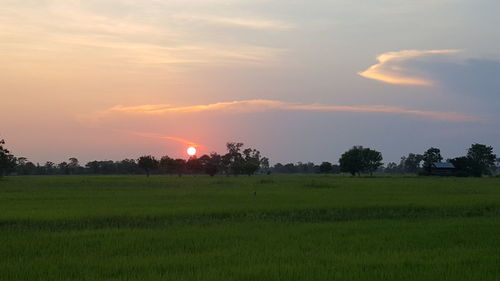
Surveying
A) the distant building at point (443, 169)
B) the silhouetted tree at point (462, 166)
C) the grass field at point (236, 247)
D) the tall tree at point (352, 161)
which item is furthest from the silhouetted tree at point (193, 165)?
the grass field at point (236, 247)

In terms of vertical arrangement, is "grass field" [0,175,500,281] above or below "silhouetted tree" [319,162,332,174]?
below

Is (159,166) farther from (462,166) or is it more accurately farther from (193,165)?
(462,166)

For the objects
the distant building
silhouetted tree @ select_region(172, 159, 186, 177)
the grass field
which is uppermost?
silhouetted tree @ select_region(172, 159, 186, 177)

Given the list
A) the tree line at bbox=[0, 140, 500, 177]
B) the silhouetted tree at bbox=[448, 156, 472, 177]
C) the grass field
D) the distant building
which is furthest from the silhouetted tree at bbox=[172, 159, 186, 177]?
the grass field

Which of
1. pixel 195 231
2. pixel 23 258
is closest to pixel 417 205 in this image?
pixel 195 231

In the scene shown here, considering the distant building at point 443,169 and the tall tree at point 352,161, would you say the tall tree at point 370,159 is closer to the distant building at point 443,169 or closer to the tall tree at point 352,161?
the tall tree at point 352,161

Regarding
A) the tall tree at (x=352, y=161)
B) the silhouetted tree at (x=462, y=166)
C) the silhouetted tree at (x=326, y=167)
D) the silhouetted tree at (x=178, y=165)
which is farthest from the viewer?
the silhouetted tree at (x=326, y=167)

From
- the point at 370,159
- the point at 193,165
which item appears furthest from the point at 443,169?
the point at 193,165

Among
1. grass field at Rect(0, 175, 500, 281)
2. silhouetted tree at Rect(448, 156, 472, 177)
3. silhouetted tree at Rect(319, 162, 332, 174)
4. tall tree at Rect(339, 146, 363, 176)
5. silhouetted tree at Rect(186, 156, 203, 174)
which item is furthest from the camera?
silhouetted tree at Rect(319, 162, 332, 174)

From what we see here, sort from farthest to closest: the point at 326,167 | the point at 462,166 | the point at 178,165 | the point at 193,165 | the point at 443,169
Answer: the point at 326,167
the point at 193,165
the point at 178,165
the point at 462,166
the point at 443,169

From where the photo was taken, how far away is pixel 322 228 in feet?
48.3

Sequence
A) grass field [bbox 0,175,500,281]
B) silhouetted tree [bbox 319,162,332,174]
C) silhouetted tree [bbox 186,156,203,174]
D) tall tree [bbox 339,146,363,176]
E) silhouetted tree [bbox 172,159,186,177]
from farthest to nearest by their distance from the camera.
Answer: silhouetted tree [bbox 319,162,332,174] < silhouetted tree [bbox 186,156,203,174] < silhouetted tree [bbox 172,159,186,177] < tall tree [bbox 339,146,363,176] < grass field [bbox 0,175,500,281]

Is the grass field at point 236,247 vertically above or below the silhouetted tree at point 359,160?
below

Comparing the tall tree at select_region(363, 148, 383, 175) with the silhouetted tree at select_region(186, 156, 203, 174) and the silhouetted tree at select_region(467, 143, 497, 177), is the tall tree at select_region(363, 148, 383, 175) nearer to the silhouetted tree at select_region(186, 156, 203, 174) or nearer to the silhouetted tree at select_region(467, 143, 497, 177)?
the silhouetted tree at select_region(467, 143, 497, 177)
